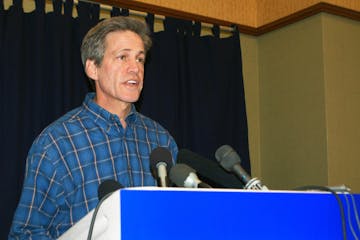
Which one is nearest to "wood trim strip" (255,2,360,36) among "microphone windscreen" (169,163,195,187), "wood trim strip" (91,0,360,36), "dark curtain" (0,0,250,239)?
"wood trim strip" (91,0,360,36)

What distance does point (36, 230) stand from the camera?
1518 millimetres

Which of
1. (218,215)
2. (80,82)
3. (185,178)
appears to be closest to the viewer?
(218,215)

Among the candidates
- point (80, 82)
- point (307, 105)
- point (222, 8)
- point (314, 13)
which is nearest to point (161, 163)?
point (80, 82)

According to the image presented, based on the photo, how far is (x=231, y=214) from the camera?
0.86 metres

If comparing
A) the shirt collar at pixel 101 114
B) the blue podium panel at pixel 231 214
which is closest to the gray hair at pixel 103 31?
the shirt collar at pixel 101 114

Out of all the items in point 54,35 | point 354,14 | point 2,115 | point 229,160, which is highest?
point 354,14

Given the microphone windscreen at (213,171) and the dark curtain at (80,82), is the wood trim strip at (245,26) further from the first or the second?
the microphone windscreen at (213,171)

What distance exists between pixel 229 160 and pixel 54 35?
6.09 feet

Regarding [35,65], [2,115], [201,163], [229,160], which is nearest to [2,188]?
[2,115]

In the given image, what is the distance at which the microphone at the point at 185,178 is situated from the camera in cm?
99

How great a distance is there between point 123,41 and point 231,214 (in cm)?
110

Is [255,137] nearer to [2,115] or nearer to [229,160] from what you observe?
[2,115]

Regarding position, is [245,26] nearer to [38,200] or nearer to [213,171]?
[38,200]

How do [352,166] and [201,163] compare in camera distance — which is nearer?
[201,163]
